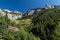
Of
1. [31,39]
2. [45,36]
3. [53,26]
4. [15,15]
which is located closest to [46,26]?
[53,26]

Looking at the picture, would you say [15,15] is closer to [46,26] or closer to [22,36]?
[46,26]

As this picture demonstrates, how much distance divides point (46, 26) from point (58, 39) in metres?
6.00

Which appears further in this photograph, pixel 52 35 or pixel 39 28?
pixel 39 28

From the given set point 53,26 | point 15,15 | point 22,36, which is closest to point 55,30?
point 53,26

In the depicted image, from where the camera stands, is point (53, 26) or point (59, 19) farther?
point (59, 19)

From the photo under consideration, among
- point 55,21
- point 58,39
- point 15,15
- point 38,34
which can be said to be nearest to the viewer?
point 58,39

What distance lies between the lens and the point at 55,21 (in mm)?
52250

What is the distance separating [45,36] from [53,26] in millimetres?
4058

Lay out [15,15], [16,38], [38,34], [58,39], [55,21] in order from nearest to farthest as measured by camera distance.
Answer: [16,38] → [58,39] → [38,34] → [55,21] → [15,15]

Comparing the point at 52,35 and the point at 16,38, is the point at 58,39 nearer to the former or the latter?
the point at 52,35

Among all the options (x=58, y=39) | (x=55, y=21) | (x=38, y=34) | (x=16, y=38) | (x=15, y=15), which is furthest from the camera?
(x=15, y=15)

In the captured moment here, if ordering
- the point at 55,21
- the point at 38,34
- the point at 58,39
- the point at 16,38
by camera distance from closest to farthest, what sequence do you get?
1. the point at 16,38
2. the point at 58,39
3. the point at 38,34
4. the point at 55,21

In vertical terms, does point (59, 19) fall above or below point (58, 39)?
above

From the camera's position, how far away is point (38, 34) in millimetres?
45688
